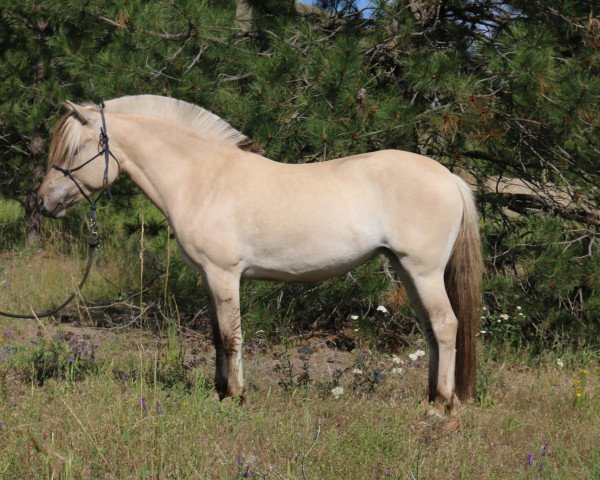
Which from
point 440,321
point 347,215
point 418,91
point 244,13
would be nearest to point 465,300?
point 440,321

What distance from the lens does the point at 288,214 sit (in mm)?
4305

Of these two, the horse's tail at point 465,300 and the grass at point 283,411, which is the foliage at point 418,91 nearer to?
the grass at point 283,411

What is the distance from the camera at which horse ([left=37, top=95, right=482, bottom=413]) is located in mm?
4254

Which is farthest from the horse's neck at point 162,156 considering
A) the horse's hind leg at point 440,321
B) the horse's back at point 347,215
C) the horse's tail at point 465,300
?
the horse's tail at point 465,300

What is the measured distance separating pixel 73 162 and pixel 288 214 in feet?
4.30

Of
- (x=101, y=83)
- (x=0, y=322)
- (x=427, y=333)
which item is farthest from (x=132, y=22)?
(x=427, y=333)

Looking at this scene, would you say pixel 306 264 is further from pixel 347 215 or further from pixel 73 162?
pixel 73 162

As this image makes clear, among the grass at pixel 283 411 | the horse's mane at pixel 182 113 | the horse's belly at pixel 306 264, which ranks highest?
the horse's mane at pixel 182 113

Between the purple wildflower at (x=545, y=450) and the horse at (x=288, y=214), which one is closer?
the purple wildflower at (x=545, y=450)

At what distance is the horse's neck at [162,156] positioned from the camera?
445 centimetres

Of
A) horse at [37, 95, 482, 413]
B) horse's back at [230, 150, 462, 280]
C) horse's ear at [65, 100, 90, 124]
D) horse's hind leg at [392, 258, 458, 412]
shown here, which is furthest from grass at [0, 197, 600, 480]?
horse's ear at [65, 100, 90, 124]

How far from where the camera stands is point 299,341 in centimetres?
647

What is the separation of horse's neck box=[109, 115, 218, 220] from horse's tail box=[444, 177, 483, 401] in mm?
1532

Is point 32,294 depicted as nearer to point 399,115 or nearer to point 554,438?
point 399,115
